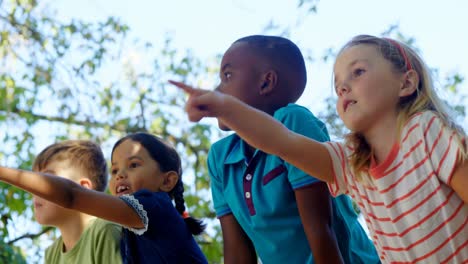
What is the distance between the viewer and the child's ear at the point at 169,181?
344 cm

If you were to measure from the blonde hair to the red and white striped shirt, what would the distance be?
0.10ft

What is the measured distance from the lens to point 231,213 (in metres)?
3.02

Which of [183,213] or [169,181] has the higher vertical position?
[169,181]

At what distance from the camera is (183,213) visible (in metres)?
3.47

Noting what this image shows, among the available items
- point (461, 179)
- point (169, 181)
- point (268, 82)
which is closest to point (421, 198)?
point (461, 179)

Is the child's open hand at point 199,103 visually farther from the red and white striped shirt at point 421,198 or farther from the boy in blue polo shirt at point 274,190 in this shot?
the boy in blue polo shirt at point 274,190

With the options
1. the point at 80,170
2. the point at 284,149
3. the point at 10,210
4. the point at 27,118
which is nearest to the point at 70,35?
the point at 27,118

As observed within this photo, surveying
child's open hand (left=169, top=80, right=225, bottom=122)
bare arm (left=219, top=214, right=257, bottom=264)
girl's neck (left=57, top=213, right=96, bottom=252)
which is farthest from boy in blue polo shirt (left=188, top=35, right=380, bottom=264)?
child's open hand (left=169, top=80, right=225, bottom=122)

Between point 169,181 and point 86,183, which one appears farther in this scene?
point 86,183

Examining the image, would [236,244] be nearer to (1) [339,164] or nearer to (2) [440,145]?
(1) [339,164]

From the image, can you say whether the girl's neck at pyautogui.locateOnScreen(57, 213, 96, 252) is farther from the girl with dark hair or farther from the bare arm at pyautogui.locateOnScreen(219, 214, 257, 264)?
the bare arm at pyautogui.locateOnScreen(219, 214, 257, 264)

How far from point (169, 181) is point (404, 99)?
133 centimetres

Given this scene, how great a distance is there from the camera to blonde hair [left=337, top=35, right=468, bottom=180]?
89.6 inches

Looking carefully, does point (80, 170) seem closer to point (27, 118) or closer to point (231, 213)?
point (231, 213)
